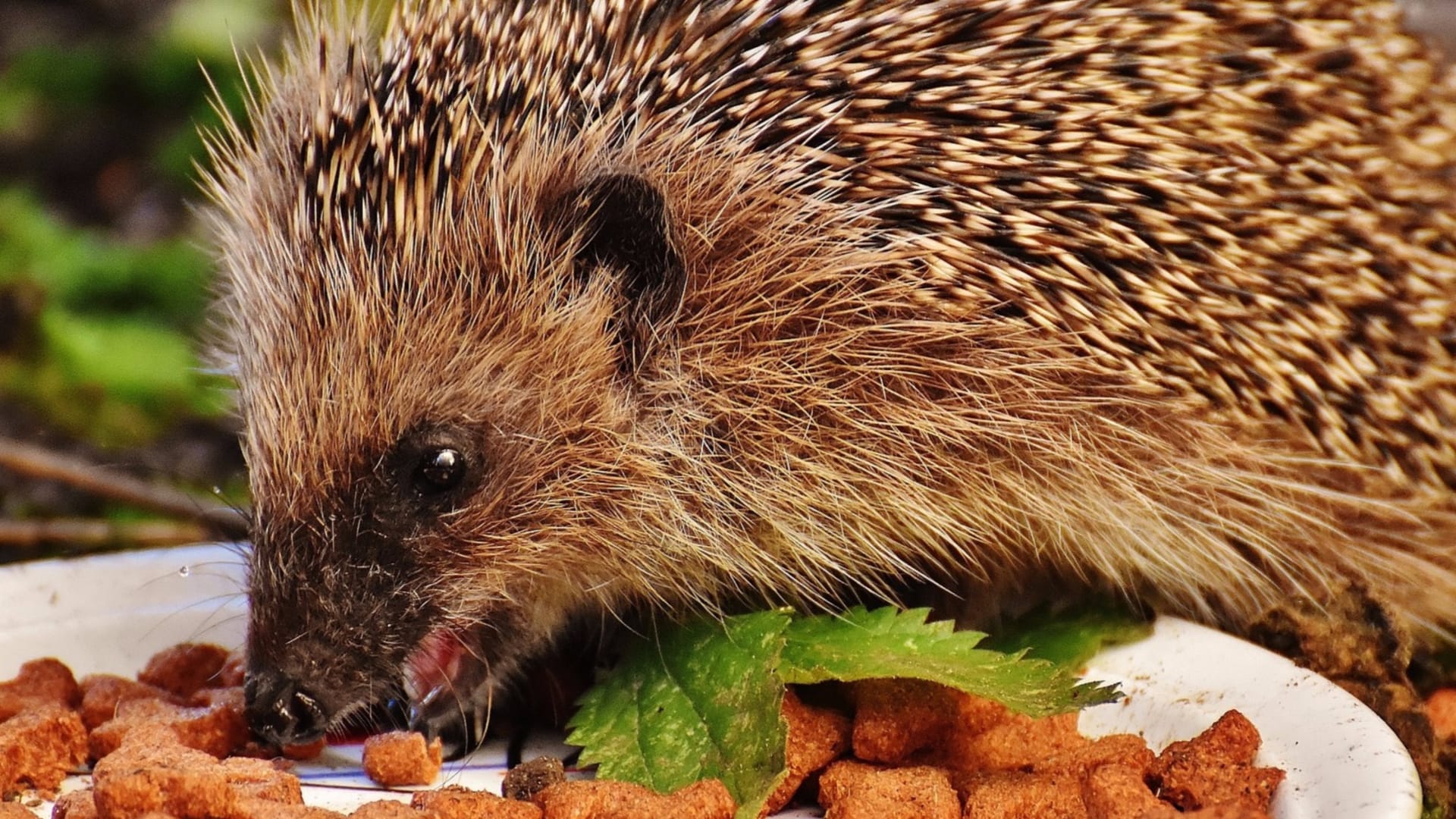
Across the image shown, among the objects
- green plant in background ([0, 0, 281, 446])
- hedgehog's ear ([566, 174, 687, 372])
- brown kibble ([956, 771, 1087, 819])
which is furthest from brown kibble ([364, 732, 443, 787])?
green plant in background ([0, 0, 281, 446])

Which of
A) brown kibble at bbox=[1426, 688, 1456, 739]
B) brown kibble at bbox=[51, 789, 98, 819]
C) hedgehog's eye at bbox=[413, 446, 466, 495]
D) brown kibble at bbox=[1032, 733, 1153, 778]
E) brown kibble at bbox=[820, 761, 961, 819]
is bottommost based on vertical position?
brown kibble at bbox=[1426, 688, 1456, 739]

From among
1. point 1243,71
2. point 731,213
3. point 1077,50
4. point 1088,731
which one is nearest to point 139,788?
point 731,213

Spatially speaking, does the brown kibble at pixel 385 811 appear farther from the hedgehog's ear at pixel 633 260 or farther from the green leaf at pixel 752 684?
the hedgehog's ear at pixel 633 260

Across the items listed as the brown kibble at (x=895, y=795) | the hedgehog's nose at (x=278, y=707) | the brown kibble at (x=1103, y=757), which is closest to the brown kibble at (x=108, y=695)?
the hedgehog's nose at (x=278, y=707)

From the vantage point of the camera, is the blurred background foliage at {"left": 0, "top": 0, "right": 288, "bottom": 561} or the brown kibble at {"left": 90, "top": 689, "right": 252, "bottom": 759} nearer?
the brown kibble at {"left": 90, "top": 689, "right": 252, "bottom": 759}

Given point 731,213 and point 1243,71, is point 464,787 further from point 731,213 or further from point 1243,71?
point 1243,71

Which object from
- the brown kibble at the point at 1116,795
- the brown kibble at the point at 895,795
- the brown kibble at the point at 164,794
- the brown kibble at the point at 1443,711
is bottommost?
the brown kibble at the point at 1443,711

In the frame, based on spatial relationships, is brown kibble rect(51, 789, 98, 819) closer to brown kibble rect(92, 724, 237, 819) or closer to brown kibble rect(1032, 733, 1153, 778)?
brown kibble rect(92, 724, 237, 819)
